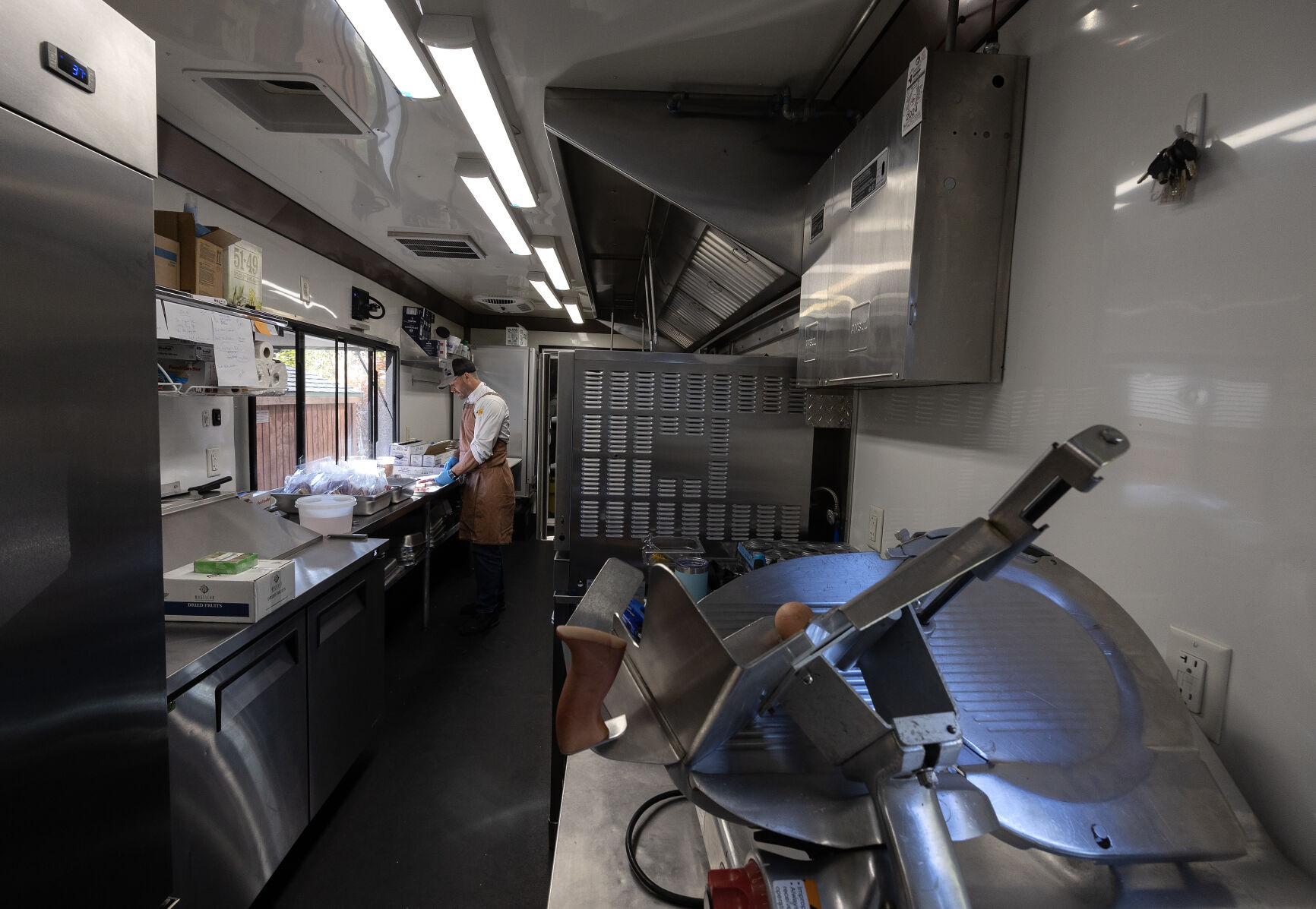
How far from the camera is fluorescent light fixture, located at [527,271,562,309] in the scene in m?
4.99

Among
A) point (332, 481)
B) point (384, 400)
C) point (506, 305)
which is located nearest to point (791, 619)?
point (332, 481)

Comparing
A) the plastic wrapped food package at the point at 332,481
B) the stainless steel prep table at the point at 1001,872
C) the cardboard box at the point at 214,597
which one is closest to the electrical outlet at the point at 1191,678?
the stainless steel prep table at the point at 1001,872

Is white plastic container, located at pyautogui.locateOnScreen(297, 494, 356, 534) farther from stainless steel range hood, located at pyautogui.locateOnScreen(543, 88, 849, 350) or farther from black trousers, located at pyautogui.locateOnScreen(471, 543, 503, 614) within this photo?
stainless steel range hood, located at pyautogui.locateOnScreen(543, 88, 849, 350)

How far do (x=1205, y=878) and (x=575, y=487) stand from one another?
6.90ft

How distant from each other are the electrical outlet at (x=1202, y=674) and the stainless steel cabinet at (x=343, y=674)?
97.2 inches

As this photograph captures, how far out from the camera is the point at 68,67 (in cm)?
95

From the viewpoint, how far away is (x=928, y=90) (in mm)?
1293

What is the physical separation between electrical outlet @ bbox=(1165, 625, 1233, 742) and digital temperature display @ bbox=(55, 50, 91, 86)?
2.11 m

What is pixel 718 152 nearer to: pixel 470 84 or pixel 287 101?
pixel 470 84

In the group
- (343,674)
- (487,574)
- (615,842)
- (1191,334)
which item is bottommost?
(487,574)

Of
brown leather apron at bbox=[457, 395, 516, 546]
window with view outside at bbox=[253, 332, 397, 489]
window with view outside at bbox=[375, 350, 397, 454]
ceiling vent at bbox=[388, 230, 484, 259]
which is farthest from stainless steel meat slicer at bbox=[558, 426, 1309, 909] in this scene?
window with view outside at bbox=[375, 350, 397, 454]

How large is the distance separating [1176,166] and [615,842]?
1488 millimetres

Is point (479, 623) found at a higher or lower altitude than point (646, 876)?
lower

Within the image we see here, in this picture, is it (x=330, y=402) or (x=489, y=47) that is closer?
(x=489, y=47)
